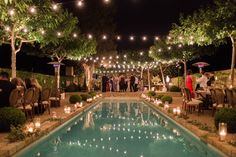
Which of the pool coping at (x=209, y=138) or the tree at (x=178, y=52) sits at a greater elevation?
the tree at (x=178, y=52)

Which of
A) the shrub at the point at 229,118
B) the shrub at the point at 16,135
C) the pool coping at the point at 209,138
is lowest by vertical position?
the pool coping at the point at 209,138

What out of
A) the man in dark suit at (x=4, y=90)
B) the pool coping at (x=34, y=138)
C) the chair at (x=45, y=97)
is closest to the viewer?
the pool coping at (x=34, y=138)

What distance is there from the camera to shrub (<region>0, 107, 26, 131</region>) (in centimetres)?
867

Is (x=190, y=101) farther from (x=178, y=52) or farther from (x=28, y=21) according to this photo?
(x=178, y=52)

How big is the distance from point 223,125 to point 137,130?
395 cm

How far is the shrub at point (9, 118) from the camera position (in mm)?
8672

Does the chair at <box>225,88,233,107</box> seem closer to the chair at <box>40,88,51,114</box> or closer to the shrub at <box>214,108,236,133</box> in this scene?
the shrub at <box>214,108,236,133</box>

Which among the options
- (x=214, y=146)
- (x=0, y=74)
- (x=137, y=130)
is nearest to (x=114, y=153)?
(x=214, y=146)

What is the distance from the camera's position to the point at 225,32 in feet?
44.9

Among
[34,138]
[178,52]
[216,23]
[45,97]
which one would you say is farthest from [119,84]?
[34,138]

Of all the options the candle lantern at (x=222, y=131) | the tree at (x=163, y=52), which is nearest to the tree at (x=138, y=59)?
the tree at (x=163, y=52)

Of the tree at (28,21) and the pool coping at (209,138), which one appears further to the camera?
the tree at (28,21)

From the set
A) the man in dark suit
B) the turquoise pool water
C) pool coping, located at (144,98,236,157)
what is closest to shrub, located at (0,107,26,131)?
the turquoise pool water

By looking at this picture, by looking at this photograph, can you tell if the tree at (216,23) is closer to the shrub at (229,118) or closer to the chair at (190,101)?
the chair at (190,101)
